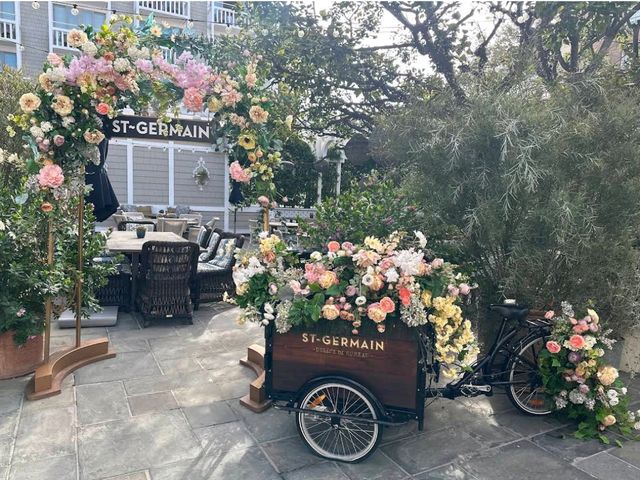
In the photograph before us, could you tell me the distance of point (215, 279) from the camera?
598 centimetres

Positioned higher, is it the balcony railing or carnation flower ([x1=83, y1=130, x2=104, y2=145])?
the balcony railing

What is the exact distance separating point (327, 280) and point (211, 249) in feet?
14.8

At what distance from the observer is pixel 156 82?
11.1 ft

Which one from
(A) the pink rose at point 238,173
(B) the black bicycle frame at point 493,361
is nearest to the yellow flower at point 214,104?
(A) the pink rose at point 238,173

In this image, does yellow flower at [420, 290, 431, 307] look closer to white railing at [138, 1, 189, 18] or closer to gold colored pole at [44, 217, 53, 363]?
gold colored pole at [44, 217, 53, 363]

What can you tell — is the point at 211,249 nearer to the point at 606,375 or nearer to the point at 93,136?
the point at 93,136

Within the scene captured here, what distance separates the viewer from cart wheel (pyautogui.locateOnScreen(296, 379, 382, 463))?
2697 millimetres

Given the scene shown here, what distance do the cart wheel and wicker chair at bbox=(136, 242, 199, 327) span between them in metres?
2.79

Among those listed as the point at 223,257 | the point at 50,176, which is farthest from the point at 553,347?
the point at 223,257

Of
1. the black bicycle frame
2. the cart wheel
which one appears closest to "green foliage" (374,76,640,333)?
the black bicycle frame

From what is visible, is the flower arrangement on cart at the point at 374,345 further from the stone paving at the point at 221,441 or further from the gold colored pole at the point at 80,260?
the gold colored pole at the point at 80,260

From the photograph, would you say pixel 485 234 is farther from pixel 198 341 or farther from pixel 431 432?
pixel 198 341

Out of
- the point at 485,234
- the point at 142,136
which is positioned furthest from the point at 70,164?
the point at 485,234

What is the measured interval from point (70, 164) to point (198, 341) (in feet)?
7.12
